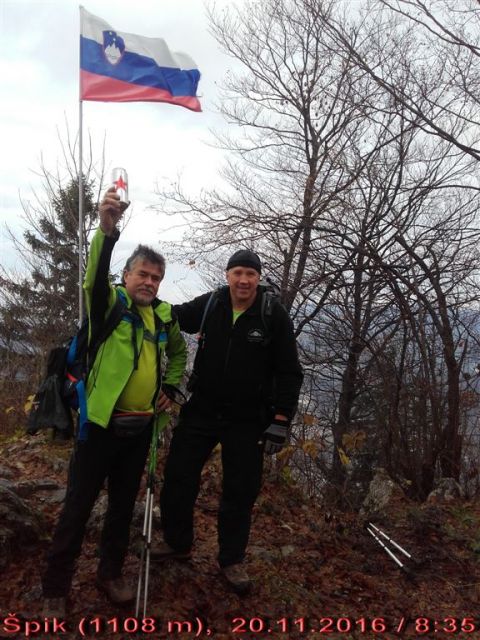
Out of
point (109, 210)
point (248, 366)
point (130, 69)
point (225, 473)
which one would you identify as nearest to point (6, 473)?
point (225, 473)

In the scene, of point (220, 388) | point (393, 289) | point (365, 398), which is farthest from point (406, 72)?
point (220, 388)

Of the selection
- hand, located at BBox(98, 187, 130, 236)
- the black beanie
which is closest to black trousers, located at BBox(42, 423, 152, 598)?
hand, located at BBox(98, 187, 130, 236)

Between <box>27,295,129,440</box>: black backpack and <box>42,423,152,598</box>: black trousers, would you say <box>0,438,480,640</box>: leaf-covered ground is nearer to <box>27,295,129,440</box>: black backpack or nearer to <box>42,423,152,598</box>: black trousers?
<box>42,423,152,598</box>: black trousers

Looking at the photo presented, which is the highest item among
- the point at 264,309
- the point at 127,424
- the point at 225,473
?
the point at 264,309

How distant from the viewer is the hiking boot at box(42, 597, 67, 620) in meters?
2.67

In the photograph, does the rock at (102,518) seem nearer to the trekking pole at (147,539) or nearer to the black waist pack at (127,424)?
the trekking pole at (147,539)

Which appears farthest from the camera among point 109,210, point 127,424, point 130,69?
point 130,69

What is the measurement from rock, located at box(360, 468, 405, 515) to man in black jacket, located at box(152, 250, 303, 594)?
7.71 ft

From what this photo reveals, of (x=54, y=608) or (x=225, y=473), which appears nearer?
(x=54, y=608)

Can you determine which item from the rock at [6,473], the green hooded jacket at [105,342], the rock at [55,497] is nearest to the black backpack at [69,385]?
the green hooded jacket at [105,342]

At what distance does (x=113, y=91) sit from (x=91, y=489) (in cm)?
408

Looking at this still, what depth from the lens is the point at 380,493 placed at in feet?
18.6

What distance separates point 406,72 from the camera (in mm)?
7254

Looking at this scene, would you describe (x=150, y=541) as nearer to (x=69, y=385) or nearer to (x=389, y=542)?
(x=69, y=385)
